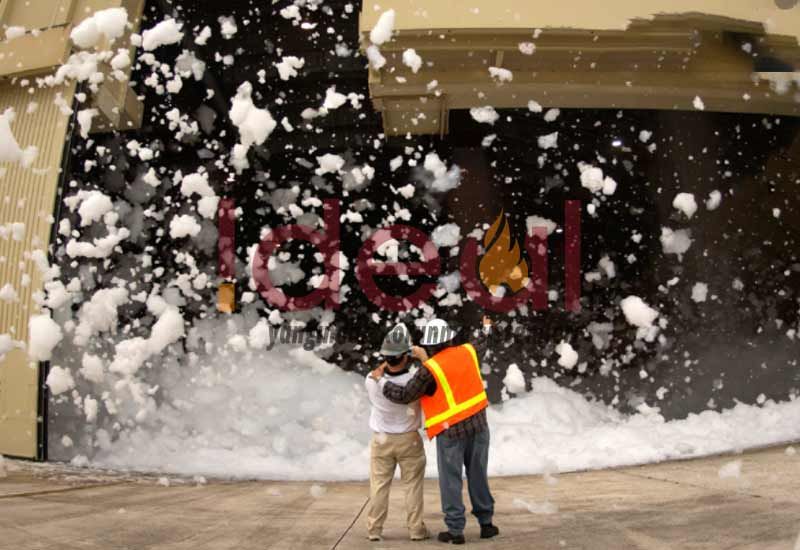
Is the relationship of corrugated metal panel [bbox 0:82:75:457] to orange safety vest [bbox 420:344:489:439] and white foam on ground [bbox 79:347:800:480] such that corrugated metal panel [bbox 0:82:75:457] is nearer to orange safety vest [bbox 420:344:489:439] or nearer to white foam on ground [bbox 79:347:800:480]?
white foam on ground [bbox 79:347:800:480]

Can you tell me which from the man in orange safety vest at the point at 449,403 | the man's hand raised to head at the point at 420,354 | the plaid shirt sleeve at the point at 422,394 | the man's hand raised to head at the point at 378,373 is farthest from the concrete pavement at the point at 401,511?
the man's hand raised to head at the point at 420,354

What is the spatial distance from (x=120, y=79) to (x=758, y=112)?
6.36m

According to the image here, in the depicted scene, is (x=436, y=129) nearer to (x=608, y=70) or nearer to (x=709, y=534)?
(x=608, y=70)

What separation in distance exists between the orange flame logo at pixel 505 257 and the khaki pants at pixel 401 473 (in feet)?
16.3

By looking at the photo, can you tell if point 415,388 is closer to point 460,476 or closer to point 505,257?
point 460,476

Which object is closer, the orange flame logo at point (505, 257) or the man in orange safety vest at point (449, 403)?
the man in orange safety vest at point (449, 403)

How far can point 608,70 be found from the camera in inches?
287

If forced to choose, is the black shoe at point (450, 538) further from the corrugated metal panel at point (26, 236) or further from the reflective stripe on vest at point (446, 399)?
the corrugated metal panel at point (26, 236)

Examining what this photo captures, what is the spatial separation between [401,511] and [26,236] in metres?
4.67

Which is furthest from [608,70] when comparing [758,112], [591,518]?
[591,518]

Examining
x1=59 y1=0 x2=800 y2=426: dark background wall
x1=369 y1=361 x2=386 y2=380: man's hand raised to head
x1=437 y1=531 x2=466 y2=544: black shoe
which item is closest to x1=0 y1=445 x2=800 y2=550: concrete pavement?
x1=437 y1=531 x2=466 y2=544: black shoe

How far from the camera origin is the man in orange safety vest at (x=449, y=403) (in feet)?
13.4

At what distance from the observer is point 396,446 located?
168 inches

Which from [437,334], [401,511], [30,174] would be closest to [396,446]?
[437,334]
